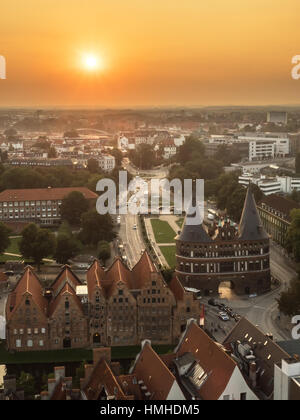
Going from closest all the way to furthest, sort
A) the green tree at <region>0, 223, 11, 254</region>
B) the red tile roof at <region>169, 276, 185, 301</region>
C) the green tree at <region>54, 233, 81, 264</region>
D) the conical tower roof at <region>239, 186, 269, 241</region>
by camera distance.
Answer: the red tile roof at <region>169, 276, 185, 301</region> < the conical tower roof at <region>239, 186, 269, 241</region> < the green tree at <region>54, 233, 81, 264</region> < the green tree at <region>0, 223, 11, 254</region>

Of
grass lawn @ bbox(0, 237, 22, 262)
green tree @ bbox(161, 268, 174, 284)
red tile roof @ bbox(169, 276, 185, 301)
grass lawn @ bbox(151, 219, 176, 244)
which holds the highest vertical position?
red tile roof @ bbox(169, 276, 185, 301)

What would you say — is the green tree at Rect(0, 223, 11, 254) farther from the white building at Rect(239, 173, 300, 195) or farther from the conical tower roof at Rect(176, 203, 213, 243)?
the white building at Rect(239, 173, 300, 195)

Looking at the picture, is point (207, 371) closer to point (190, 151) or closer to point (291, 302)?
point (291, 302)

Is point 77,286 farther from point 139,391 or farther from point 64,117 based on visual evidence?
point 64,117

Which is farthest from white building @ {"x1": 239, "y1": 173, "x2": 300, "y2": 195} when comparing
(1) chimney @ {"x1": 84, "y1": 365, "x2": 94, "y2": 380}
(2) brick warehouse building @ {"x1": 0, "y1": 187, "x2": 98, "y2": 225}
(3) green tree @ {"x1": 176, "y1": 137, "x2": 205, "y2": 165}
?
(1) chimney @ {"x1": 84, "y1": 365, "x2": 94, "y2": 380}

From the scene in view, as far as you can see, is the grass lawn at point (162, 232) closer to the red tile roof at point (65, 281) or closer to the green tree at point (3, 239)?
the green tree at point (3, 239)

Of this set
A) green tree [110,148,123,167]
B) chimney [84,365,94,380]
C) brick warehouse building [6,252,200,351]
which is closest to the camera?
chimney [84,365,94,380]

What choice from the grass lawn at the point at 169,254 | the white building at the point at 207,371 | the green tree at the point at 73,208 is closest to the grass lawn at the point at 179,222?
the green tree at the point at 73,208

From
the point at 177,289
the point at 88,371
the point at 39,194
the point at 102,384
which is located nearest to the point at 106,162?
the point at 39,194

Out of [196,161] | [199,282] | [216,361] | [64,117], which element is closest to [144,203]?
[196,161]
